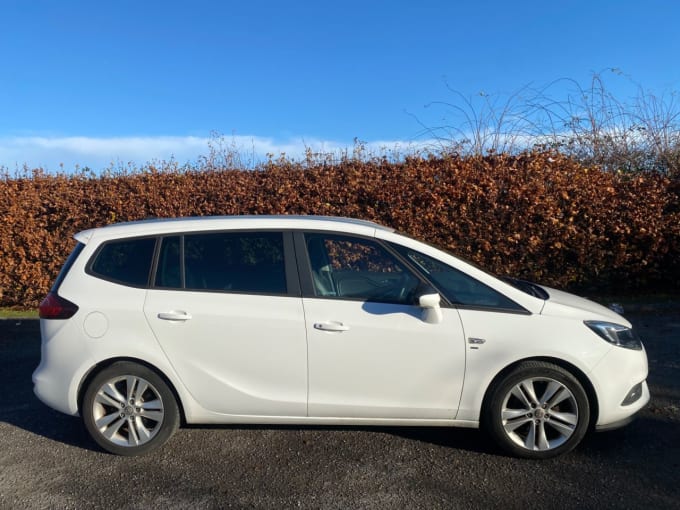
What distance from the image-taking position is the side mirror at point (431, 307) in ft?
12.6

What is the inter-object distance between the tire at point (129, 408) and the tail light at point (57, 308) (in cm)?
49

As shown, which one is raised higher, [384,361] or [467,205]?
[467,205]

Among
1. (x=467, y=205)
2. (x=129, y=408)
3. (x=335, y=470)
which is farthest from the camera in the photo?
(x=467, y=205)

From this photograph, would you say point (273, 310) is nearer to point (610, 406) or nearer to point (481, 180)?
point (610, 406)

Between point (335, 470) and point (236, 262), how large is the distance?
1.61 metres

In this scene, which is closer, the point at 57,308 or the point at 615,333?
the point at 615,333

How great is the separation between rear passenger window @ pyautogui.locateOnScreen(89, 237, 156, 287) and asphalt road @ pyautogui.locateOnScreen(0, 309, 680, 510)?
1273 millimetres

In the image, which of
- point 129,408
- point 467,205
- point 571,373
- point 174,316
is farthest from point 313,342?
point 467,205

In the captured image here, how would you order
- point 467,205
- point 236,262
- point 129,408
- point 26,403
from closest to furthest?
point 129,408, point 236,262, point 26,403, point 467,205

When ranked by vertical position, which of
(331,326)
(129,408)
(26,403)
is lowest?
(26,403)

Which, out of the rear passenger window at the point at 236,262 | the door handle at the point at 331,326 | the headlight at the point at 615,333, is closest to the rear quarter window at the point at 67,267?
the rear passenger window at the point at 236,262

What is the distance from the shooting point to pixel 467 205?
343 inches

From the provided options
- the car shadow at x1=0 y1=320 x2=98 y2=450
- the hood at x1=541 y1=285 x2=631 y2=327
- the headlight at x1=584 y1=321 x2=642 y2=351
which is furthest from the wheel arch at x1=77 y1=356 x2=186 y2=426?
the headlight at x1=584 y1=321 x2=642 y2=351

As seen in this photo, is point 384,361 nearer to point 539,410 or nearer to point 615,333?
point 539,410
